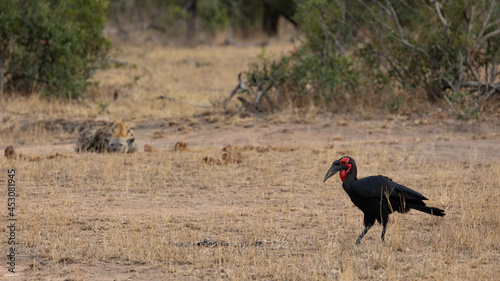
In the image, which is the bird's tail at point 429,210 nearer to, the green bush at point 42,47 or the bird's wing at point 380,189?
the bird's wing at point 380,189

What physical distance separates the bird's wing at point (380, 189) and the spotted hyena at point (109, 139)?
18.7 ft

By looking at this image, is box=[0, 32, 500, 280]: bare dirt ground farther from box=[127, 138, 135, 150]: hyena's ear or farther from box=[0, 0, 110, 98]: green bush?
box=[0, 0, 110, 98]: green bush

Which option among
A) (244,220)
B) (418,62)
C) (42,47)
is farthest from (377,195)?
(42,47)

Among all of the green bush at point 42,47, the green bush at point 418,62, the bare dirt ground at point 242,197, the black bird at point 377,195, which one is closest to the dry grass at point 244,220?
the bare dirt ground at point 242,197

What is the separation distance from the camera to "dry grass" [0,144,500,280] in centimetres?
526

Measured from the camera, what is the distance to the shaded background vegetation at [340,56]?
13.4 metres

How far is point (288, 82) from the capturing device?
Result: 14.4 metres

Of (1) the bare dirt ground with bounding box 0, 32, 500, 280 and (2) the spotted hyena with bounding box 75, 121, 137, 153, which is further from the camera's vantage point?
(2) the spotted hyena with bounding box 75, 121, 137, 153

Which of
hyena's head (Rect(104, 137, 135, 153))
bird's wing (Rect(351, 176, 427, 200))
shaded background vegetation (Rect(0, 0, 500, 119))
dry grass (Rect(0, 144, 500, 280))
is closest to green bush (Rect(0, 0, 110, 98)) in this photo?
shaded background vegetation (Rect(0, 0, 500, 119))

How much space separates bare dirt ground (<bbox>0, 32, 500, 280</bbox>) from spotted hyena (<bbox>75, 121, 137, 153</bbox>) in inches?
10.7

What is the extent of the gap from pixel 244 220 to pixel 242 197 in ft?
3.95

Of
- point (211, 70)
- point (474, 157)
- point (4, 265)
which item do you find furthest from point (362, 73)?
point (4, 265)

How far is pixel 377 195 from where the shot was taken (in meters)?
5.65

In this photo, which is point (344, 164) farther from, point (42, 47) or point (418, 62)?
point (42, 47)
